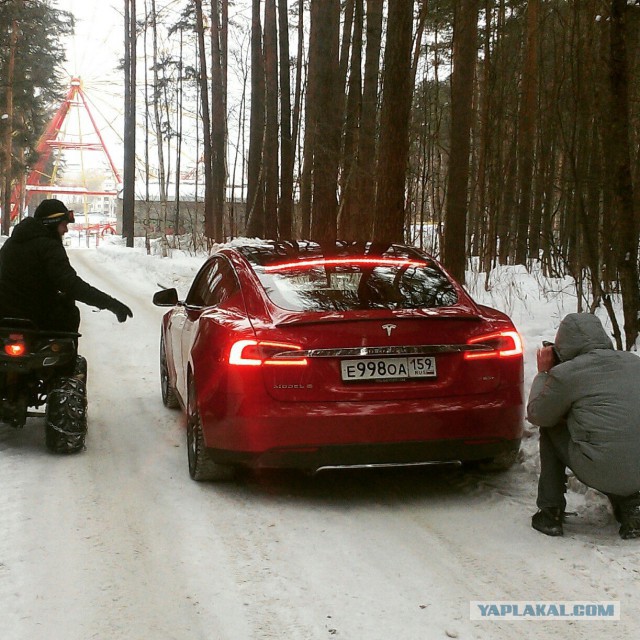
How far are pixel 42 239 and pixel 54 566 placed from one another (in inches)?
130

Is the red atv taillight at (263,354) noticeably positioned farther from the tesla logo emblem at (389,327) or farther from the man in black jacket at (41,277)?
the man in black jacket at (41,277)

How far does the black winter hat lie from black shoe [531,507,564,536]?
4.26m

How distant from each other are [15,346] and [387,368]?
2.98m

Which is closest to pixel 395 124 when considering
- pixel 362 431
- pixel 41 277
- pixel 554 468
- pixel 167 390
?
pixel 167 390

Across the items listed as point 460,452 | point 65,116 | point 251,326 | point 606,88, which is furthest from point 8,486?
point 65,116

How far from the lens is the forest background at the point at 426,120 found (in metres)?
8.43

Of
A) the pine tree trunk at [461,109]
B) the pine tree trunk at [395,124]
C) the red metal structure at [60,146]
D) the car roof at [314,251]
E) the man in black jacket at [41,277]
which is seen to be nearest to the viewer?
the car roof at [314,251]

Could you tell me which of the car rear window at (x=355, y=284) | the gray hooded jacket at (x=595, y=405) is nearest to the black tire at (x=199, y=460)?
the car rear window at (x=355, y=284)

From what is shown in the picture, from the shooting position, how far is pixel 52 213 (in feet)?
23.5

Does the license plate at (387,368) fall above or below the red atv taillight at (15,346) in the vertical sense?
above

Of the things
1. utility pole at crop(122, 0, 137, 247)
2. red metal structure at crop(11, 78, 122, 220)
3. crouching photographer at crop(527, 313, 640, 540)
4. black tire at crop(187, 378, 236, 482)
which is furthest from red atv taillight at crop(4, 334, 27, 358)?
red metal structure at crop(11, 78, 122, 220)

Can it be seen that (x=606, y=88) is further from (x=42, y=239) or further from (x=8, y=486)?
(x=8, y=486)

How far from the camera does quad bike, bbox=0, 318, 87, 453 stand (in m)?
6.71

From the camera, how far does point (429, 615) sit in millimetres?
3814
